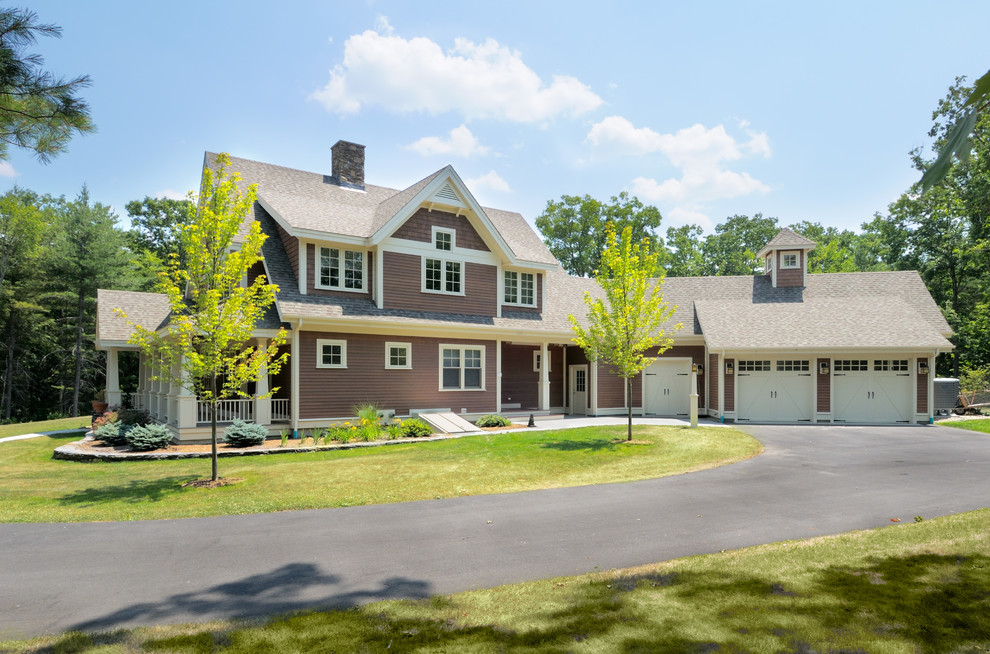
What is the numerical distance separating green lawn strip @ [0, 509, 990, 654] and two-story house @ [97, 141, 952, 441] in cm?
1247

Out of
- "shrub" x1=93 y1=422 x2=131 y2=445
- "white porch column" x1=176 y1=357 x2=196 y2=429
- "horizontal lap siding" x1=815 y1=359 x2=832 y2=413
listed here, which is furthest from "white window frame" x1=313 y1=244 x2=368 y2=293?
"horizontal lap siding" x1=815 y1=359 x2=832 y2=413

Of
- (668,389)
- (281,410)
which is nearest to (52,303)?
(281,410)

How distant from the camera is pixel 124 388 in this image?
3600 centimetres

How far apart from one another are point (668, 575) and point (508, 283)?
55.2 feet

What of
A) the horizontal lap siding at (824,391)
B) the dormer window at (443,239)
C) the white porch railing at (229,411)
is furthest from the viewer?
the horizontal lap siding at (824,391)

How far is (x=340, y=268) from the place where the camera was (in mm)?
18234

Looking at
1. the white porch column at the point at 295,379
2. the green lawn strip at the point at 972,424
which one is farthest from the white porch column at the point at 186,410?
the green lawn strip at the point at 972,424

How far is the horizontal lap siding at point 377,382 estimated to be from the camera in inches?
670

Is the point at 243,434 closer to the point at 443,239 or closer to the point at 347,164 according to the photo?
the point at 443,239

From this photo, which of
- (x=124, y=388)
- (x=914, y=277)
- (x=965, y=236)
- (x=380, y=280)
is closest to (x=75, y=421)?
(x=124, y=388)

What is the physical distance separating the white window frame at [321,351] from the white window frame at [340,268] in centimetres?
167

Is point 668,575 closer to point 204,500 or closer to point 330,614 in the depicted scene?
point 330,614

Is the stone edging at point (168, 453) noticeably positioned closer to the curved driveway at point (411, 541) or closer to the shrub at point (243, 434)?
the shrub at point (243, 434)

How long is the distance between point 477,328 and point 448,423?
142 inches
